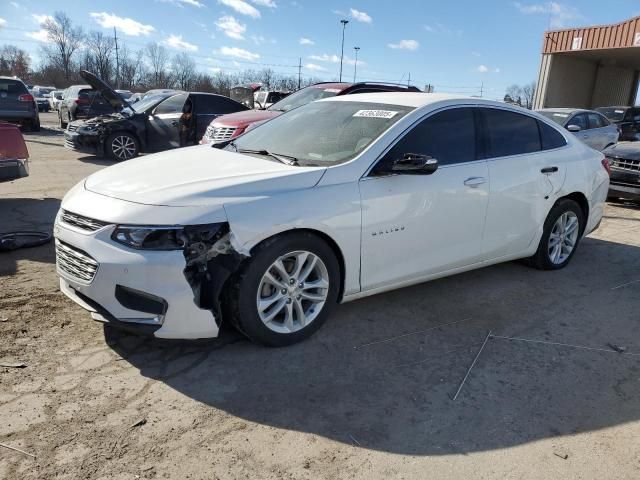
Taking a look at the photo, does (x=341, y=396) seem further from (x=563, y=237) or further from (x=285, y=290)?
(x=563, y=237)

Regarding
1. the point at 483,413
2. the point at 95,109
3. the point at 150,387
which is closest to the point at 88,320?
the point at 150,387

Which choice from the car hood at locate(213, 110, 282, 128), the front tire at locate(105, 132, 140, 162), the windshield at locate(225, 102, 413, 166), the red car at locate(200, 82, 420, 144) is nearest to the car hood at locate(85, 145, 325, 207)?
the windshield at locate(225, 102, 413, 166)

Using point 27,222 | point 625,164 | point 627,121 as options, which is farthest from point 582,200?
point 627,121

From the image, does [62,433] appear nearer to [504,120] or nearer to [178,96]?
[504,120]

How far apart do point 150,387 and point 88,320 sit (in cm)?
105

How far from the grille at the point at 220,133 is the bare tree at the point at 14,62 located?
80.7 metres

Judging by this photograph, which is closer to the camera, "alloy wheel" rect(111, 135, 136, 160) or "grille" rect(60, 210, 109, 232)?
"grille" rect(60, 210, 109, 232)

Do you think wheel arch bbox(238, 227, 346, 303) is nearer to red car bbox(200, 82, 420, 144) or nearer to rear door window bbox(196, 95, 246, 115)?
red car bbox(200, 82, 420, 144)

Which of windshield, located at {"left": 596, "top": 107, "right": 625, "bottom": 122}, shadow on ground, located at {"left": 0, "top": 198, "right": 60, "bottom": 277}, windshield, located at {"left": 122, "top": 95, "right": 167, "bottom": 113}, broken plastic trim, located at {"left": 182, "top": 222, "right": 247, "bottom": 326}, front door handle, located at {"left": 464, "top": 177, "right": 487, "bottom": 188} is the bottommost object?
shadow on ground, located at {"left": 0, "top": 198, "right": 60, "bottom": 277}

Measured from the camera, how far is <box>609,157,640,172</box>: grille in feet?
27.9

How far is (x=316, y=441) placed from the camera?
2.56 meters

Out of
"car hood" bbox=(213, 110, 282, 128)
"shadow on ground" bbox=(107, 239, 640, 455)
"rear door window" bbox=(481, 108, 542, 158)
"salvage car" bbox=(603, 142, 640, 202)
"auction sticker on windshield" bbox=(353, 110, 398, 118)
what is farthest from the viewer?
"car hood" bbox=(213, 110, 282, 128)

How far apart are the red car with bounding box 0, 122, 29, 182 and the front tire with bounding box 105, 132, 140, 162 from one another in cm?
567

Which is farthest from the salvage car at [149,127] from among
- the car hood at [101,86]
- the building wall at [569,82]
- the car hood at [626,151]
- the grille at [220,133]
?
the building wall at [569,82]
